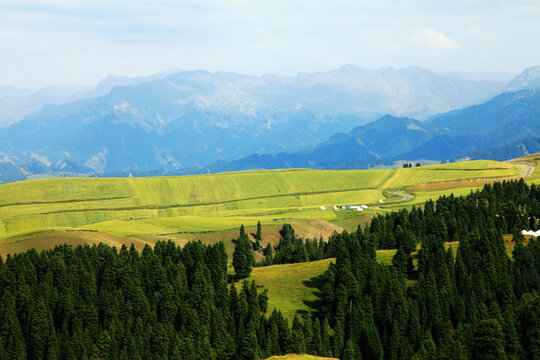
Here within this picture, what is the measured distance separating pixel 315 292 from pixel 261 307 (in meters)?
16.7

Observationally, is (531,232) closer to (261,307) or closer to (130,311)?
(261,307)

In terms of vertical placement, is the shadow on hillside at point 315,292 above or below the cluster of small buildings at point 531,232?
below

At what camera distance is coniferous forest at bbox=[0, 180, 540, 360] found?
10712 centimetres

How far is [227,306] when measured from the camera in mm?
123875

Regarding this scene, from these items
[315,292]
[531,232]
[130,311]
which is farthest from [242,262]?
[531,232]

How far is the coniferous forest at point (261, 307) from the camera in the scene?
10712 centimetres

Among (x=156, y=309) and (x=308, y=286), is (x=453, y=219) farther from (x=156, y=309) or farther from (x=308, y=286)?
(x=156, y=309)

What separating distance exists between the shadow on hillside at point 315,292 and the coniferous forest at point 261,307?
1.72 metres

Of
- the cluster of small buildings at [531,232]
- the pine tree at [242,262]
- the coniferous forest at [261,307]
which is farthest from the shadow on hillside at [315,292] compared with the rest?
the cluster of small buildings at [531,232]

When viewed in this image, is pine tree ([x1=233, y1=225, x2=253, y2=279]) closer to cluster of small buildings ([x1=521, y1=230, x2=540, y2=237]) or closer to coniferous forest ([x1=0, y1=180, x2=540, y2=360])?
coniferous forest ([x1=0, y1=180, x2=540, y2=360])

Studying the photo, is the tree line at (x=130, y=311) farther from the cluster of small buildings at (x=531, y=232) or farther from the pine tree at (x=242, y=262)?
the cluster of small buildings at (x=531, y=232)

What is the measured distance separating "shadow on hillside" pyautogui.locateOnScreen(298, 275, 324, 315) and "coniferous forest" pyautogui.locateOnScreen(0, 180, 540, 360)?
5.65 feet

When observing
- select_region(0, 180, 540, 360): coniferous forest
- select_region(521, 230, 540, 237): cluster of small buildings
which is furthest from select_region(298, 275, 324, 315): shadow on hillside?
select_region(521, 230, 540, 237): cluster of small buildings

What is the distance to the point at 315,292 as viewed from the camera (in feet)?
443
